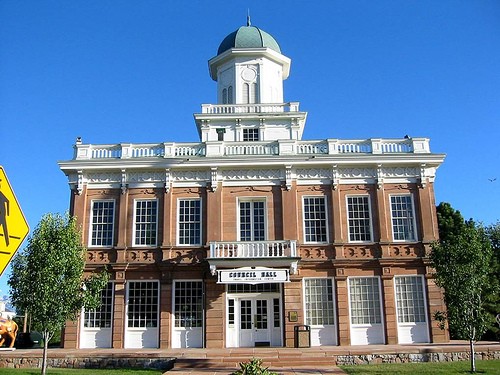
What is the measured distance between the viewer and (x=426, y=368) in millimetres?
15898

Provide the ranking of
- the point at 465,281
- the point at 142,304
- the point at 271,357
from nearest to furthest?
the point at 465,281 < the point at 271,357 < the point at 142,304

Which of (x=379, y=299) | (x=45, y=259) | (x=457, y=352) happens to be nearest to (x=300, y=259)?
(x=379, y=299)

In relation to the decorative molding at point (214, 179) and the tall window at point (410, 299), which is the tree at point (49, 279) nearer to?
the decorative molding at point (214, 179)

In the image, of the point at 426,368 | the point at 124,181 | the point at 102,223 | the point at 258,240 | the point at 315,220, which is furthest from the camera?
the point at 124,181

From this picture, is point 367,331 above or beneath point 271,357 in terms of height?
above

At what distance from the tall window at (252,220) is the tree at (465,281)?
27.4ft

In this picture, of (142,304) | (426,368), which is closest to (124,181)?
(142,304)

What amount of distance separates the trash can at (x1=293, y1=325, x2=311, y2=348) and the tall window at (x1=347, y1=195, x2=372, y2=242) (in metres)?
4.71

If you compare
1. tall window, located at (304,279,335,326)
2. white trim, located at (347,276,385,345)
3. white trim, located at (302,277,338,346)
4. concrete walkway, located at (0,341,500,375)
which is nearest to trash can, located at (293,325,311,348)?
white trim, located at (302,277,338,346)

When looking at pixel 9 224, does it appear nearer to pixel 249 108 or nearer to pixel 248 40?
pixel 249 108

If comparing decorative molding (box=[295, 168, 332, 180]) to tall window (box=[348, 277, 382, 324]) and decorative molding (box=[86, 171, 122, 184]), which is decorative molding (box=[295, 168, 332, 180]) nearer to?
tall window (box=[348, 277, 382, 324])

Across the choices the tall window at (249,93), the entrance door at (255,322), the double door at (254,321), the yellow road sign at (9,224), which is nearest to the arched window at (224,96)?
the tall window at (249,93)

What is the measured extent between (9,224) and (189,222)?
1842cm

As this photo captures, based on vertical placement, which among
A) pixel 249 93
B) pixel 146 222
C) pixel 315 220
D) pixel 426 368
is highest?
pixel 249 93
